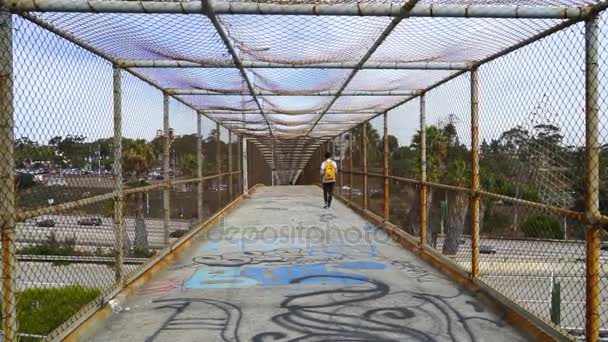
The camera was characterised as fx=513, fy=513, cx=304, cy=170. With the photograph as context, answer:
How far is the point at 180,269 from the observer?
6.61 m

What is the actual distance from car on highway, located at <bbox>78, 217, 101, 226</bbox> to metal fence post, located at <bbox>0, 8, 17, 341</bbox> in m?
1.37

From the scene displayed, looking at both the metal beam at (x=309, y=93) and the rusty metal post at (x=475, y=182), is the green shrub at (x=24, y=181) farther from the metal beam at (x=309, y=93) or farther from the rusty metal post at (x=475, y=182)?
the metal beam at (x=309, y=93)

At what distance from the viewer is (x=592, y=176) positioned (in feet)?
11.6

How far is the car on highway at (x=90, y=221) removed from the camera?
15.0ft

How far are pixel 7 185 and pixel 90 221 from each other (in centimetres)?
171

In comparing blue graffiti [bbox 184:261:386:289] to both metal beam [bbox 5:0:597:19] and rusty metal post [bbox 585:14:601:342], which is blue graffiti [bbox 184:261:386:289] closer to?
rusty metal post [bbox 585:14:601:342]

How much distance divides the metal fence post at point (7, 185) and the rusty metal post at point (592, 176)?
368 centimetres

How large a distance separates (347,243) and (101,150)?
186 inches

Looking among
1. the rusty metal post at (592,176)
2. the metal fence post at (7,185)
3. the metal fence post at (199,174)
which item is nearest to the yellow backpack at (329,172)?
the metal fence post at (199,174)

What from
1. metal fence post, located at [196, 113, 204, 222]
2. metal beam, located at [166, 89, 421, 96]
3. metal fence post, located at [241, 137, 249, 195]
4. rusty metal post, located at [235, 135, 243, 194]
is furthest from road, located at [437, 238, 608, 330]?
metal fence post, located at [241, 137, 249, 195]

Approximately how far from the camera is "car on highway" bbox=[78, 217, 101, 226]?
4561 mm

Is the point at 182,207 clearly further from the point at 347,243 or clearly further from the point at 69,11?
the point at 69,11

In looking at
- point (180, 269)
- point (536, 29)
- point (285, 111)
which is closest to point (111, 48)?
point (180, 269)

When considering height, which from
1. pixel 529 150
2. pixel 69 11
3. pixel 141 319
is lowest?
pixel 141 319
